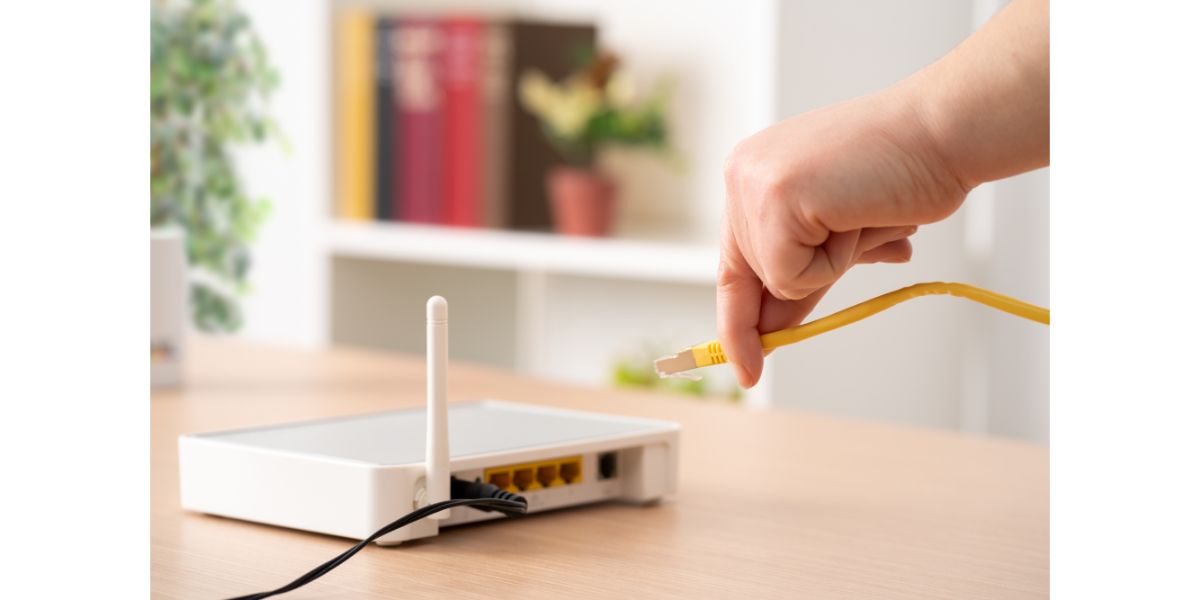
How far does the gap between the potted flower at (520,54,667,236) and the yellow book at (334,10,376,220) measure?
0.31 m

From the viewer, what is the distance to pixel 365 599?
0.73 meters

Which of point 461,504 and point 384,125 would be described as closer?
point 461,504

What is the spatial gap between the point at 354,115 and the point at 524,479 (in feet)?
6.49

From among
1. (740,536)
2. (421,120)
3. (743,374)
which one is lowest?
(740,536)

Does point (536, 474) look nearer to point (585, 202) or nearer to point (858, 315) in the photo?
point (858, 315)

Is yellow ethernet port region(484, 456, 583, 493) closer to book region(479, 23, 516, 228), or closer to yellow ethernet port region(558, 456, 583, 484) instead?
yellow ethernet port region(558, 456, 583, 484)

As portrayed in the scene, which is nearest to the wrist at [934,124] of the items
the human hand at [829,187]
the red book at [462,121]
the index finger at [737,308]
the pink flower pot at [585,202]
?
the human hand at [829,187]

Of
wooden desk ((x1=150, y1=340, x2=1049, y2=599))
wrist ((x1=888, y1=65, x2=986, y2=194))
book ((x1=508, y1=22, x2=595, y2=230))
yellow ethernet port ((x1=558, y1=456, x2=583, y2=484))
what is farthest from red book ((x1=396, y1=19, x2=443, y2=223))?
wrist ((x1=888, y1=65, x2=986, y2=194))

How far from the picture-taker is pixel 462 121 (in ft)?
9.03

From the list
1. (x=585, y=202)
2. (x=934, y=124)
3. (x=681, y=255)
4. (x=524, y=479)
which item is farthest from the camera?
(x=585, y=202)

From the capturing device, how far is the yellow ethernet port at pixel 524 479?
904mm

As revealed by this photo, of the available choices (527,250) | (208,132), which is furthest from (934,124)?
(208,132)

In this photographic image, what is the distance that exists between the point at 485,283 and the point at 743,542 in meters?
2.20
